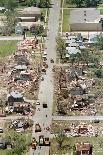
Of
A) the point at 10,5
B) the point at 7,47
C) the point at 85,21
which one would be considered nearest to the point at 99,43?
the point at 85,21

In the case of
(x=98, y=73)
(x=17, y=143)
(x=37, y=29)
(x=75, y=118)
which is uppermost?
(x=37, y=29)

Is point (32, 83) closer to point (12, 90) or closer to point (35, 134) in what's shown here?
point (12, 90)

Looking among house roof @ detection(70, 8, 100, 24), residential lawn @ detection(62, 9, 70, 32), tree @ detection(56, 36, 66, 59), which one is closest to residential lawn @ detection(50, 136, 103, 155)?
tree @ detection(56, 36, 66, 59)

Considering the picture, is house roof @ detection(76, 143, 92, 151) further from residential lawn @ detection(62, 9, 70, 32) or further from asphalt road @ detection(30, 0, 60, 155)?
residential lawn @ detection(62, 9, 70, 32)

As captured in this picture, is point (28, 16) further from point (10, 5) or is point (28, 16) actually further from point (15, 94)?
point (15, 94)

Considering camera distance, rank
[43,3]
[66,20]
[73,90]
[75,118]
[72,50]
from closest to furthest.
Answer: [75,118]
[73,90]
[72,50]
[66,20]
[43,3]

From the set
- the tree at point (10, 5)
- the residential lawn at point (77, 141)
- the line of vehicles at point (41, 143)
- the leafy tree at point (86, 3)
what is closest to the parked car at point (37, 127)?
the line of vehicles at point (41, 143)

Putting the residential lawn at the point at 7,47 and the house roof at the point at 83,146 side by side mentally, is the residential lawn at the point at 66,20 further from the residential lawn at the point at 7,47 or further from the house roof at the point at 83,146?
the house roof at the point at 83,146

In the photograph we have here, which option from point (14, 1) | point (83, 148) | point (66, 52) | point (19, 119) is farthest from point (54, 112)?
point (14, 1)
